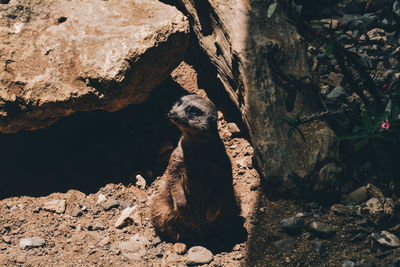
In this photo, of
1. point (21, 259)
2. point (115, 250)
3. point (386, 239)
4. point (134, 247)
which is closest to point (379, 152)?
point (386, 239)

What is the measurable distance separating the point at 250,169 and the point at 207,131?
2.59 ft

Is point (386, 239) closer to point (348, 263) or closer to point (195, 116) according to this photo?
point (348, 263)

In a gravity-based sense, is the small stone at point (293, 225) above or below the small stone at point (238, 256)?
above

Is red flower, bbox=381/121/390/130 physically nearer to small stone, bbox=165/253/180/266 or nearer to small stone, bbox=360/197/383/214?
small stone, bbox=360/197/383/214

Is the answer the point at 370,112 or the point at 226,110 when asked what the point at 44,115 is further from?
the point at 370,112

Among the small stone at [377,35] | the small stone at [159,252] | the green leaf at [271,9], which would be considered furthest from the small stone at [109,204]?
the small stone at [377,35]

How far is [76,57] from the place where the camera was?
10.7 ft

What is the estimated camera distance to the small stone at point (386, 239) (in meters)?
2.71

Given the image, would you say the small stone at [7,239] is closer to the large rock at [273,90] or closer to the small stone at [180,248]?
the small stone at [180,248]

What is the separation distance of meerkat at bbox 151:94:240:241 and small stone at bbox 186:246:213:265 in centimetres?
20

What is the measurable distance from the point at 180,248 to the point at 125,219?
1.64ft

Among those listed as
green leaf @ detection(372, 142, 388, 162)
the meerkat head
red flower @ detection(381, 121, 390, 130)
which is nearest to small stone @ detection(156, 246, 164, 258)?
the meerkat head

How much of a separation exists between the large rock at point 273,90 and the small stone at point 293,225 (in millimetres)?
205

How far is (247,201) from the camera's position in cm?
347
